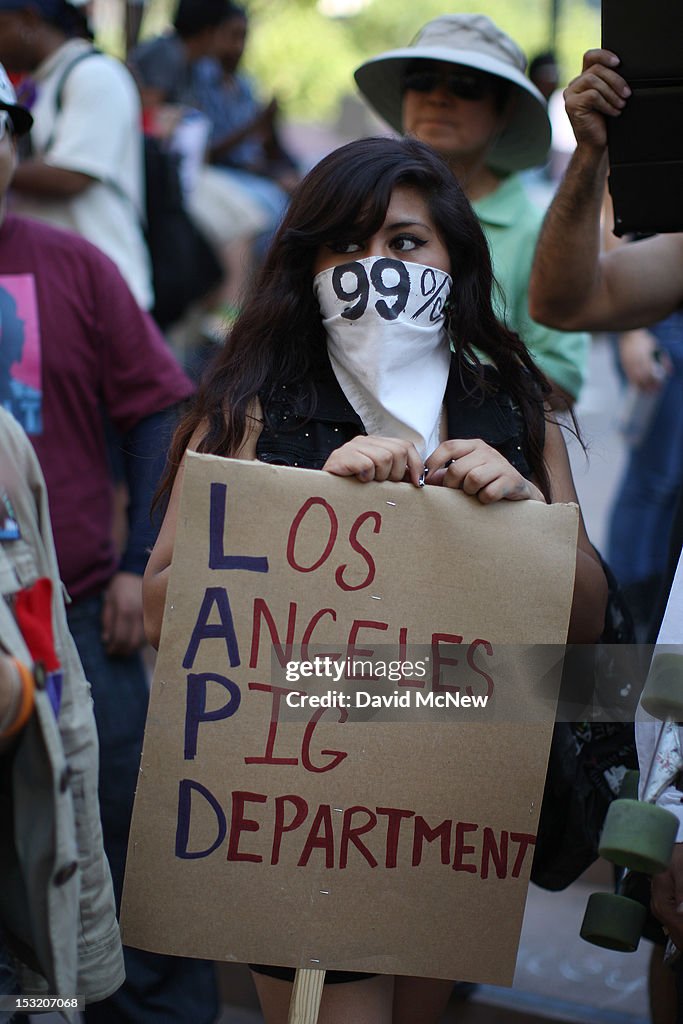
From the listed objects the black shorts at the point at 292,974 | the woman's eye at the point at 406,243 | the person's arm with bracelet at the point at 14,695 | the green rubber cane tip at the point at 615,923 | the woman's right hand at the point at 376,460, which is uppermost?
the woman's eye at the point at 406,243

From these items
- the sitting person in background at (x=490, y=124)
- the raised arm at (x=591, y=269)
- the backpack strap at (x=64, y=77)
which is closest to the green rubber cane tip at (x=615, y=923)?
the raised arm at (x=591, y=269)

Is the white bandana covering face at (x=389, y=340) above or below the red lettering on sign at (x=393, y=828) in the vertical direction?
above

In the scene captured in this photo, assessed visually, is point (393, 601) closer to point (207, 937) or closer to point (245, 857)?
point (245, 857)

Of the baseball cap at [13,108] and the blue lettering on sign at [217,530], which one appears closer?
the blue lettering on sign at [217,530]

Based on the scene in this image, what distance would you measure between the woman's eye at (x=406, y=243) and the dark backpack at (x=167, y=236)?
2.55 meters

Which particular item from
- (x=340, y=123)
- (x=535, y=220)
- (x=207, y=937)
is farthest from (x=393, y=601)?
(x=340, y=123)

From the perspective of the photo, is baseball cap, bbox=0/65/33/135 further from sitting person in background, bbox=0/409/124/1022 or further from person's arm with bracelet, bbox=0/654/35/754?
person's arm with bracelet, bbox=0/654/35/754

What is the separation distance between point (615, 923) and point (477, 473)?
70cm

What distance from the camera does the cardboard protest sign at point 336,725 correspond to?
198 centimetres

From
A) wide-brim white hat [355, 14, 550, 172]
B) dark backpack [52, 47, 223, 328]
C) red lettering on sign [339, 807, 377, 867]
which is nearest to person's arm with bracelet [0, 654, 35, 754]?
red lettering on sign [339, 807, 377, 867]

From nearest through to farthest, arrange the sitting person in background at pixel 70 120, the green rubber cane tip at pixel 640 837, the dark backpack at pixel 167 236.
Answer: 1. the green rubber cane tip at pixel 640 837
2. the sitting person in background at pixel 70 120
3. the dark backpack at pixel 167 236

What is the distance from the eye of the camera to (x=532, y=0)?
31.6 metres

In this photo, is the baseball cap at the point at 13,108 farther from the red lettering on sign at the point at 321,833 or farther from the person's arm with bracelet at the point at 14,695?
the red lettering on sign at the point at 321,833

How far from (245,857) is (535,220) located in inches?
83.0
